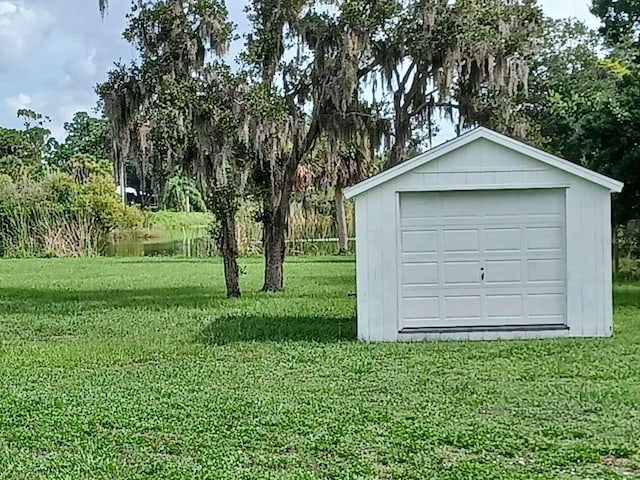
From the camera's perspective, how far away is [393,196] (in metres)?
9.93

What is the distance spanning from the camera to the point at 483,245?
10.1 metres

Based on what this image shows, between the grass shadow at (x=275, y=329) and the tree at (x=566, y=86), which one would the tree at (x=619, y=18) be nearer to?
the tree at (x=566, y=86)

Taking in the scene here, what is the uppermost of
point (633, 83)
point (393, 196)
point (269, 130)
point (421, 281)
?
point (633, 83)

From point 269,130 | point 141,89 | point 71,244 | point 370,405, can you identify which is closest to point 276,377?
point 370,405

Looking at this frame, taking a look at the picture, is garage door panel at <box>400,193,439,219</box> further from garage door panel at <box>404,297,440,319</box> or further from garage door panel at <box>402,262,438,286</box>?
garage door panel at <box>404,297,440,319</box>

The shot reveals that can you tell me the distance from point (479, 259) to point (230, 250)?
613 centimetres

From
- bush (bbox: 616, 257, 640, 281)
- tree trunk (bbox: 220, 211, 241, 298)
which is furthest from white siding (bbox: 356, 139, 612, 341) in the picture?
bush (bbox: 616, 257, 640, 281)

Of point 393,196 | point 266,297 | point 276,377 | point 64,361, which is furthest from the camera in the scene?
point 266,297

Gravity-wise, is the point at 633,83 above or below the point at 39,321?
above

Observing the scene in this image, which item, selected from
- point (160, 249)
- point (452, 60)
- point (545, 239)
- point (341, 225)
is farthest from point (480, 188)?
point (160, 249)

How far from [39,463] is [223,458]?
1.11 m

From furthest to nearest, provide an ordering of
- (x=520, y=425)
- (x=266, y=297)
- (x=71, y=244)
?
(x=71, y=244)
(x=266, y=297)
(x=520, y=425)

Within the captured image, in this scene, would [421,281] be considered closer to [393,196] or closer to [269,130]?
[393,196]

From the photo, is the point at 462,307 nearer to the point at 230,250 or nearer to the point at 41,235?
the point at 230,250
